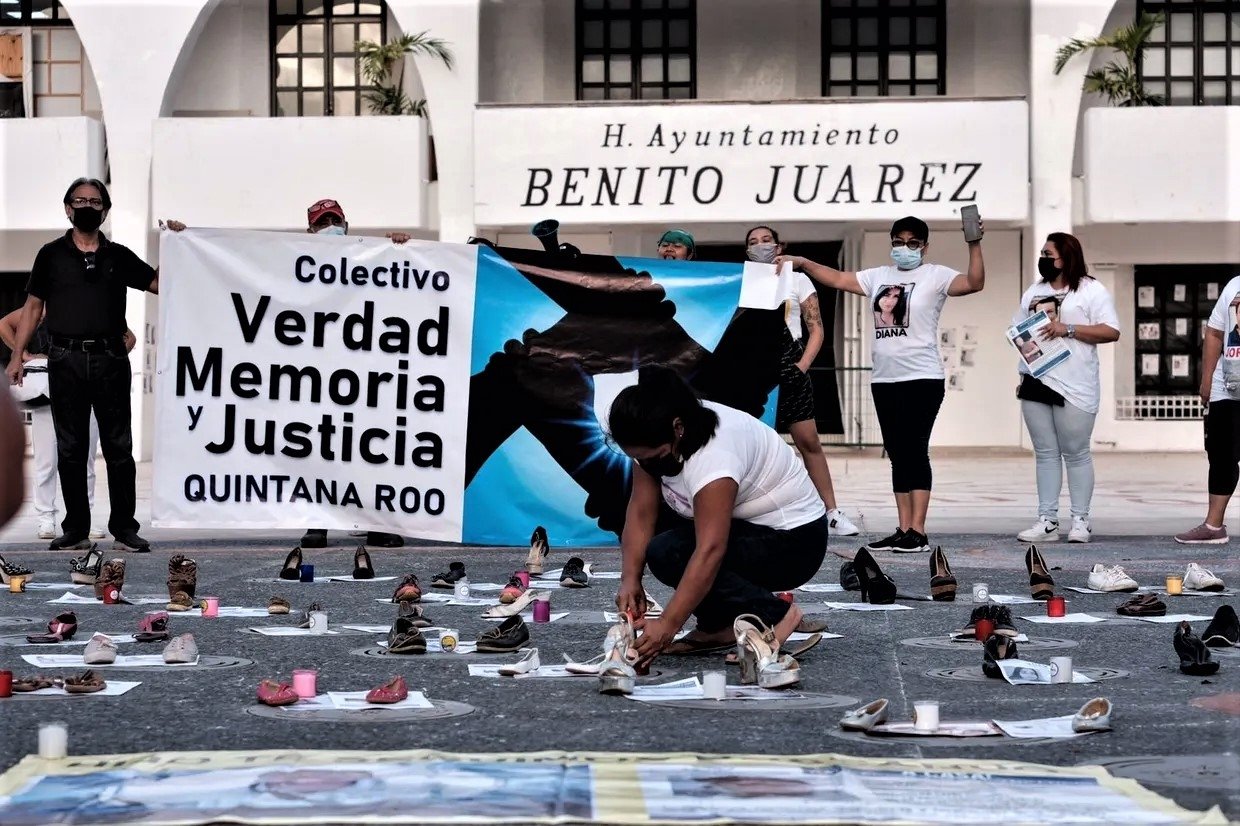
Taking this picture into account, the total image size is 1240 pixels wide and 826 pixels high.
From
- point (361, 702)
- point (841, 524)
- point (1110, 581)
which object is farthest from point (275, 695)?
point (841, 524)

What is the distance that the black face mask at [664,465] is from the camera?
563 centimetres

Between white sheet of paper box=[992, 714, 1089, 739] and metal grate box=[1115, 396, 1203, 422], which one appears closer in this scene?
white sheet of paper box=[992, 714, 1089, 739]

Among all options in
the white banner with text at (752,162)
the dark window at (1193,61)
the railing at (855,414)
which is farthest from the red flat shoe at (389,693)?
the dark window at (1193,61)

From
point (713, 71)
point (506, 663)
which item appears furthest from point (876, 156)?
point (506, 663)

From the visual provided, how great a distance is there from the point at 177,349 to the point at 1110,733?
713 cm

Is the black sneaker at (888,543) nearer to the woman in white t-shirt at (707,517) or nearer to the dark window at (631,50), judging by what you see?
the woman in white t-shirt at (707,517)

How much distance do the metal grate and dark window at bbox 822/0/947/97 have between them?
458cm

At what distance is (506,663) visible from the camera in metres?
6.12

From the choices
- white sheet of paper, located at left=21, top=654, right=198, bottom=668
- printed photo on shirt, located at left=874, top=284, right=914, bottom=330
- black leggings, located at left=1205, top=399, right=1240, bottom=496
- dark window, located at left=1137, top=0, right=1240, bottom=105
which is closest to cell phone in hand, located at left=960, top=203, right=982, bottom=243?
printed photo on shirt, located at left=874, top=284, right=914, bottom=330

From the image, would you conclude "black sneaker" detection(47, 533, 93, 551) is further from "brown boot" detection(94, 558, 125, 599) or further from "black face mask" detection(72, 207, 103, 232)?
"brown boot" detection(94, 558, 125, 599)

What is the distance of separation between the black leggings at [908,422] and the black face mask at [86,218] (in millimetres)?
4304

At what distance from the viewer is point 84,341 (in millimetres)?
10359

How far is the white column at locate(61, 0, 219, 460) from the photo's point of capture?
896 inches

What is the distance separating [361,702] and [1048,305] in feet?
21.6
